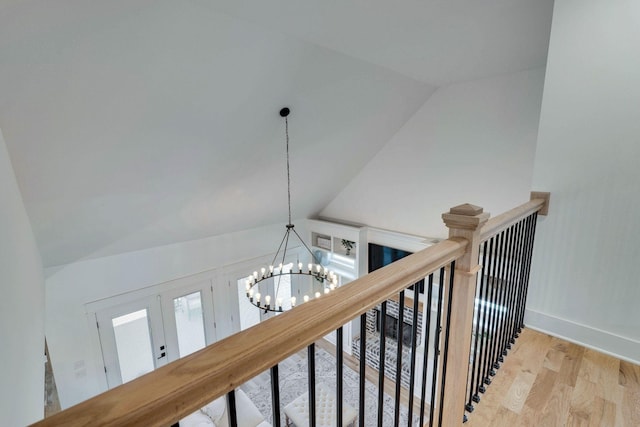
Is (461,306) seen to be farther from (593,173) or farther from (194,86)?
(194,86)

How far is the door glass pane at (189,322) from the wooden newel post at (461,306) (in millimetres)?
5050

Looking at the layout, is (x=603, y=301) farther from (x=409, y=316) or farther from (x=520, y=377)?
(x=409, y=316)

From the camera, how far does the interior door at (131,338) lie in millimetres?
4848

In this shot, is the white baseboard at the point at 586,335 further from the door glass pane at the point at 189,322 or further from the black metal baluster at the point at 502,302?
the door glass pane at the point at 189,322

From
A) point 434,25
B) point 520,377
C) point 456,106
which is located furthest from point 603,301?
point 456,106

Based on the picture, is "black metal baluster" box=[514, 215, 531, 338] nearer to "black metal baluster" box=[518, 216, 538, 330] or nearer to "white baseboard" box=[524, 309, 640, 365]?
"black metal baluster" box=[518, 216, 538, 330]

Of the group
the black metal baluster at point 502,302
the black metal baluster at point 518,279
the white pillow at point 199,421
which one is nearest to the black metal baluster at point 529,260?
the black metal baluster at point 518,279

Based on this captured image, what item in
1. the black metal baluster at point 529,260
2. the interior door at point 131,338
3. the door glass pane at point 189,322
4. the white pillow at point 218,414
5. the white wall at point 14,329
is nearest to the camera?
the white wall at point 14,329

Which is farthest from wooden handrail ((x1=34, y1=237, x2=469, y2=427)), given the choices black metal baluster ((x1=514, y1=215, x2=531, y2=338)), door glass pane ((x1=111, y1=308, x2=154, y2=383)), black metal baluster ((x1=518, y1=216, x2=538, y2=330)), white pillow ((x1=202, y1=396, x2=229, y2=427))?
door glass pane ((x1=111, y1=308, x2=154, y2=383))

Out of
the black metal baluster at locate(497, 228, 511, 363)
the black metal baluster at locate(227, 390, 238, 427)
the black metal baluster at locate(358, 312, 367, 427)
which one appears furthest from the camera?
the black metal baluster at locate(497, 228, 511, 363)

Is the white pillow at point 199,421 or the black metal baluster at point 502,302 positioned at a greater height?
the black metal baluster at point 502,302

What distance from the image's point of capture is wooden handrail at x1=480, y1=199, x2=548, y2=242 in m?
1.45

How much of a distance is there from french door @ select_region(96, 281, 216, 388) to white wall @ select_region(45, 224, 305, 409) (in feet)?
0.60

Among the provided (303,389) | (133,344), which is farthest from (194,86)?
(303,389)
